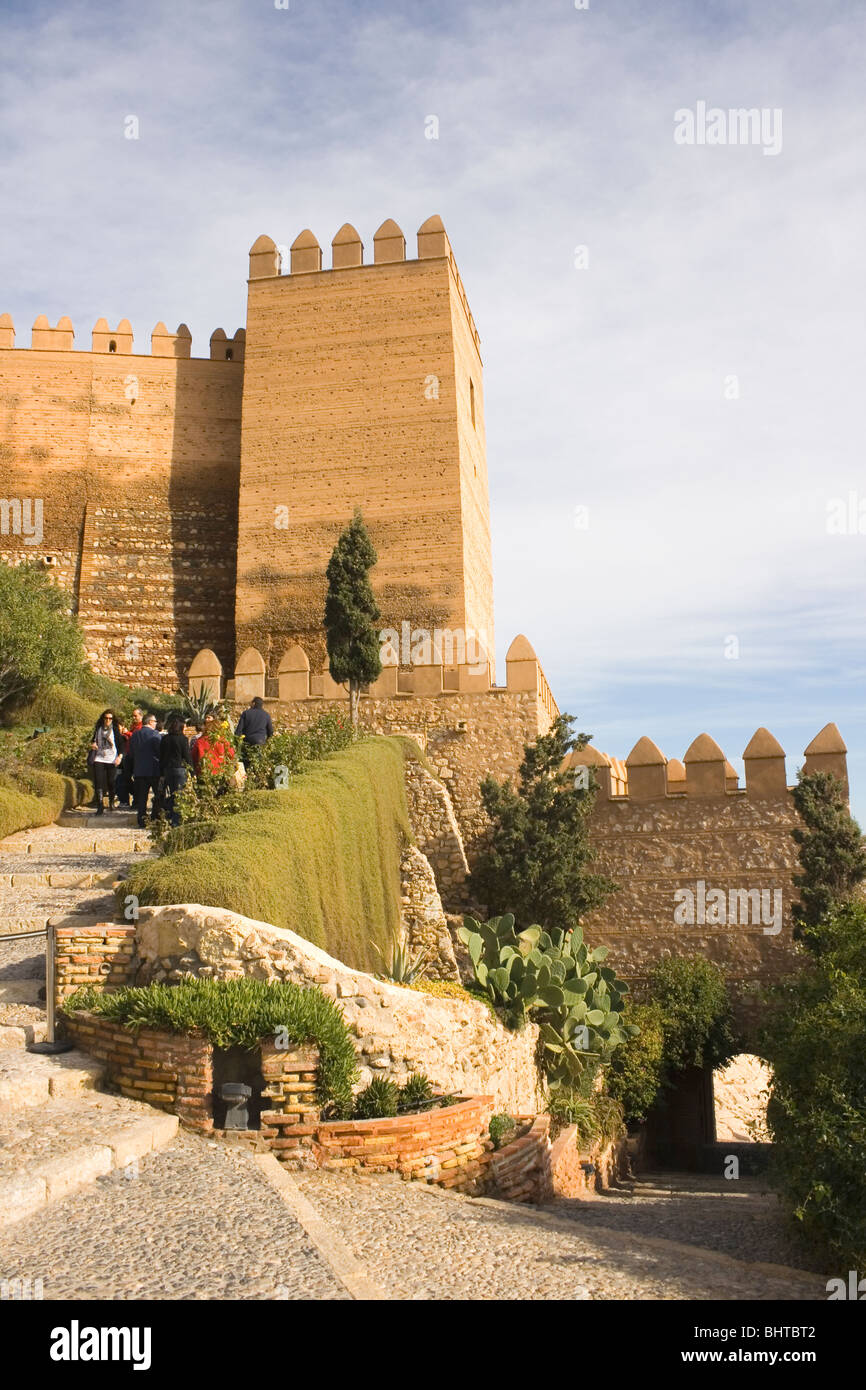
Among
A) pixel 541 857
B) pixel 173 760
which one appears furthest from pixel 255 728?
pixel 541 857

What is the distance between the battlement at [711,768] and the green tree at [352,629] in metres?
3.08

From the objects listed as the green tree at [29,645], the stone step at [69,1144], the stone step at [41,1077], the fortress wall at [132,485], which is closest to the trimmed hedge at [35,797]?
the green tree at [29,645]

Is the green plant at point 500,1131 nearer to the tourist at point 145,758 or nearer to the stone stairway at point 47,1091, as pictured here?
the stone stairway at point 47,1091

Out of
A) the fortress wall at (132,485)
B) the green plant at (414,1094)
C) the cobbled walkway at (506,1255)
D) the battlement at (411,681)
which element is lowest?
the cobbled walkway at (506,1255)

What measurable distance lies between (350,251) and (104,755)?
523 inches

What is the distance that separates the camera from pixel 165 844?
10477mm

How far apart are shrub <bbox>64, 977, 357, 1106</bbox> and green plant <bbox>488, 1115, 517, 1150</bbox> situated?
1.09 meters

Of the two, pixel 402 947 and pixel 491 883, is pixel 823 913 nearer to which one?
pixel 491 883

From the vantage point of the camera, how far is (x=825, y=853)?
15625 millimetres

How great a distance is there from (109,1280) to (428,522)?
19.1 meters

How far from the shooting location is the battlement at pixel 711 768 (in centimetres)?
1650

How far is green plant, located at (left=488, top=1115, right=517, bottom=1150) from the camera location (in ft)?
26.4

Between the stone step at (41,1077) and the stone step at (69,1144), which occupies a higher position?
the stone step at (41,1077)
